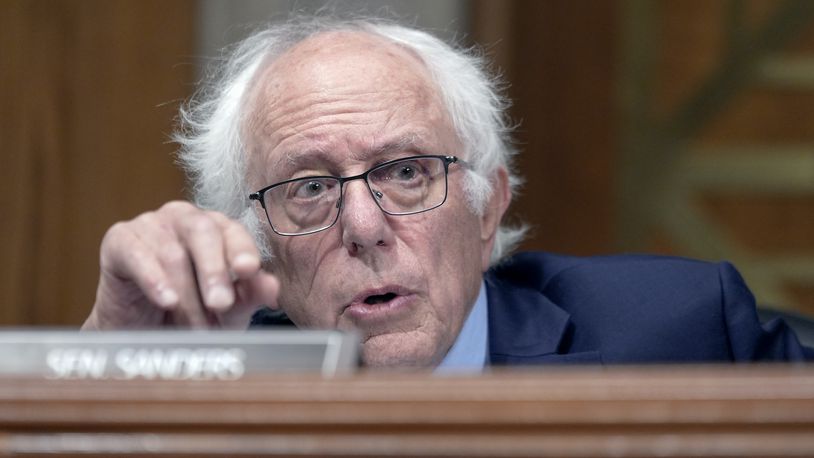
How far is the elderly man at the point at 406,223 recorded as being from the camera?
70.9 inches

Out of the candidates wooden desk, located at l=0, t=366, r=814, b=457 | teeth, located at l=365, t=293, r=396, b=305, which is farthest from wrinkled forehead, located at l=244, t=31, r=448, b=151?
wooden desk, located at l=0, t=366, r=814, b=457

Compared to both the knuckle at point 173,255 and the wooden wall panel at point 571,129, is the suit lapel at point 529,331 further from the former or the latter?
the wooden wall panel at point 571,129

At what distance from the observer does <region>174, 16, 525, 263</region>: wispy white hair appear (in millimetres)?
2018

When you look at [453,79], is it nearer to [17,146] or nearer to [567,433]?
[567,433]

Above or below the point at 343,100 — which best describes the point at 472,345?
below

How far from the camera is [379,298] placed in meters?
1.81

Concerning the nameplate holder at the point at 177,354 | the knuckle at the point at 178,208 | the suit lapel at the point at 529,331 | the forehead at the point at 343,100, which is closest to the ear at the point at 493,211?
the suit lapel at the point at 529,331

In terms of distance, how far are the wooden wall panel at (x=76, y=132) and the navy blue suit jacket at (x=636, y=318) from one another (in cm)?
156

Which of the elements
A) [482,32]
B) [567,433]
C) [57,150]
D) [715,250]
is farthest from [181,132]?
[715,250]

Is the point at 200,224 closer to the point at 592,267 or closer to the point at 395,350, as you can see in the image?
the point at 395,350

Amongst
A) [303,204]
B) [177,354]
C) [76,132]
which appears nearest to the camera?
[177,354]

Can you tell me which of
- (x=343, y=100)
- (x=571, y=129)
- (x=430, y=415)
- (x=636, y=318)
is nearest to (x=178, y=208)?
(x=343, y=100)

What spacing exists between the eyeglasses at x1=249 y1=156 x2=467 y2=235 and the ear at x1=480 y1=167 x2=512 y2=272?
0.19 m

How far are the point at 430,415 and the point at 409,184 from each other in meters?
1.13
